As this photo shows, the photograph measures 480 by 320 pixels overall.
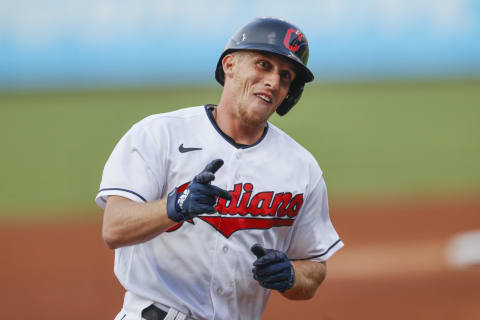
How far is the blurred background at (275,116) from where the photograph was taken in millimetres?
11773

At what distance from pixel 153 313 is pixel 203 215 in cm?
47

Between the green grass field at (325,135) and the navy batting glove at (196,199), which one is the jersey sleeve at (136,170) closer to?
the navy batting glove at (196,199)

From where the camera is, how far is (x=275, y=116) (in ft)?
42.2

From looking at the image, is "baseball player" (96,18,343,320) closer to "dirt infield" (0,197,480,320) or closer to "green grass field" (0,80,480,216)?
"dirt infield" (0,197,480,320)

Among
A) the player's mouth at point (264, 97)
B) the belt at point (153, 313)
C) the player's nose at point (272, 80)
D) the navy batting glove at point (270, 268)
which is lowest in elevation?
the belt at point (153, 313)

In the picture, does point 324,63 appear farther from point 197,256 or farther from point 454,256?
point 197,256

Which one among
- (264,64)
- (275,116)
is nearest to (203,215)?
(264,64)

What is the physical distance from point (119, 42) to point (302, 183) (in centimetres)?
1171

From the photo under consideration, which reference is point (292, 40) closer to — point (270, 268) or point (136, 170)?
point (136, 170)

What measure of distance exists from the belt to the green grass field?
9.37 m

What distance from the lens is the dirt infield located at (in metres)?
7.36

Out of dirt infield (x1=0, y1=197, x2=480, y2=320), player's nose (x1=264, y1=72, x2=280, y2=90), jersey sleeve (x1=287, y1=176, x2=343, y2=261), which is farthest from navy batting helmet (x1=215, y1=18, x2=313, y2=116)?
dirt infield (x1=0, y1=197, x2=480, y2=320)

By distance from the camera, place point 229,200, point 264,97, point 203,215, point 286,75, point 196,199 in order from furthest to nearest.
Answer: point 286,75 < point 264,97 < point 203,215 < point 229,200 < point 196,199

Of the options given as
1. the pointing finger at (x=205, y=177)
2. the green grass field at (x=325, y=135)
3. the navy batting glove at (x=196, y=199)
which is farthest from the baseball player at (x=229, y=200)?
the green grass field at (x=325, y=135)
